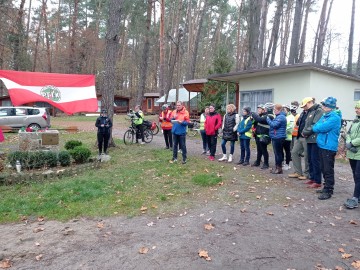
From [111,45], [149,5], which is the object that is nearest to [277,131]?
[111,45]

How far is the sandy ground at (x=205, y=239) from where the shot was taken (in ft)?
12.0

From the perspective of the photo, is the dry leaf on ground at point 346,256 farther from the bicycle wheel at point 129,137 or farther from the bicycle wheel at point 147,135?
the bicycle wheel at point 147,135

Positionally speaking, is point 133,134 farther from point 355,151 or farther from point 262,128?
point 355,151

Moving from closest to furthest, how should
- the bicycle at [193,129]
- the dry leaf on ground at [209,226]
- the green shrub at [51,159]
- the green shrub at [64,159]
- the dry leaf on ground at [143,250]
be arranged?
the dry leaf on ground at [143,250] < the dry leaf on ground at [209,226] < the green shrub at [51,159] < the green shrub at [64,159] < the bicycle at [193,129]

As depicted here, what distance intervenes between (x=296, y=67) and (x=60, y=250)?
438 inches

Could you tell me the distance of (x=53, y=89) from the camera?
8.18 metres

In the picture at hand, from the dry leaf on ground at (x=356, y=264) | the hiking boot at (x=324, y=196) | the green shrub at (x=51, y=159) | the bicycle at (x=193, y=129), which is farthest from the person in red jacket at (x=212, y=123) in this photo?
the bicycle at (x=193, y=129)

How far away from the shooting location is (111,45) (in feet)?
37.5

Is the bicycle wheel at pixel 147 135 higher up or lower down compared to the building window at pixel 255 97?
lower down

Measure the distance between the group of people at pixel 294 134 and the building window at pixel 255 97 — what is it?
5.56 meters

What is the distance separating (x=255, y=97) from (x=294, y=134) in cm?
713

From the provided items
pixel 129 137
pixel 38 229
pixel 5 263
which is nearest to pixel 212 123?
pixel 129 137

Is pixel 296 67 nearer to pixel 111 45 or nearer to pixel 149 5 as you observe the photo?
pixel 111 45

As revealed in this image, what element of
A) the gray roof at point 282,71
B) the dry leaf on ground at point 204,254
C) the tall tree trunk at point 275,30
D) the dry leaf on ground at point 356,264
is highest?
the tall tree trunk at point 275,30
